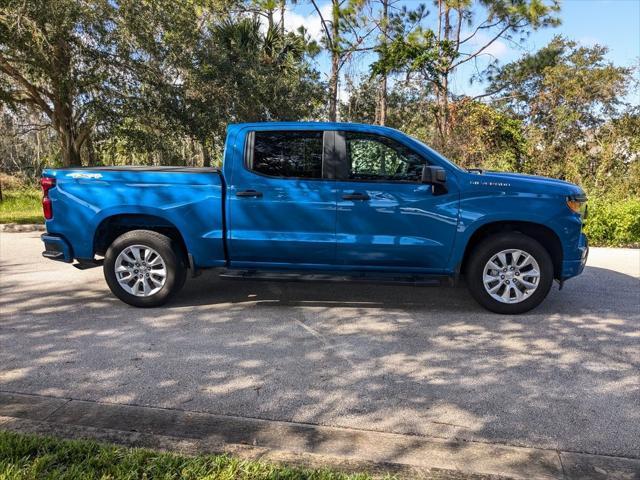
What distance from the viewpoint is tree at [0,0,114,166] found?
10.5 metres

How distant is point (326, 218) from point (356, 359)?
1.60 meters

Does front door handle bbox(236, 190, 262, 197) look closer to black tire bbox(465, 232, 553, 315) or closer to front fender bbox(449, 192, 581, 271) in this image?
front fender bbox(449, 192, 581, 271)

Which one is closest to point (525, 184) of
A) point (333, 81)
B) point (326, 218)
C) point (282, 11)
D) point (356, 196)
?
point (356, 196)

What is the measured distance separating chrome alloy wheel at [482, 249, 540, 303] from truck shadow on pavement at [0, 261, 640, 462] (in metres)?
0.25

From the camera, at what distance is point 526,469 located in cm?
248

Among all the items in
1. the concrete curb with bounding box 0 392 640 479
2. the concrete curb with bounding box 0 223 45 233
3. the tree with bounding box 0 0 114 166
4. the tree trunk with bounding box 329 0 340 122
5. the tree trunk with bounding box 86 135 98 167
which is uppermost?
the tree trunk with bounding box 329 0 340 122

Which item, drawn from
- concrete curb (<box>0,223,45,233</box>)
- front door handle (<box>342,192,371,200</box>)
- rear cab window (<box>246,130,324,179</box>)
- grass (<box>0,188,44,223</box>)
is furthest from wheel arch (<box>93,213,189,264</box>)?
grass (<box>0,188,44,223</box>)

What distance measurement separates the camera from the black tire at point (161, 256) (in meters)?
5.17

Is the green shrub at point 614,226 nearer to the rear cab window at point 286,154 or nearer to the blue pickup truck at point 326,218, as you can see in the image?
the blue pickup truck at point 326,218

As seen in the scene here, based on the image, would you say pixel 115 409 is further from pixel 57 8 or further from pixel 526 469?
pixel 57 8

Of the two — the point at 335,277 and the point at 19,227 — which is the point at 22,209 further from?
the point at 335,277

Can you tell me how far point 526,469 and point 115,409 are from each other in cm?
238

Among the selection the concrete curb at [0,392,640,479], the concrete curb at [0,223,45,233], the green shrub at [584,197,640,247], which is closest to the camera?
the concrete curb at [0,392,640,479]

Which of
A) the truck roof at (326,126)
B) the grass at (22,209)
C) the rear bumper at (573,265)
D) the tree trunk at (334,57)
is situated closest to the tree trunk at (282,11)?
the tree trunk at (334,57)
